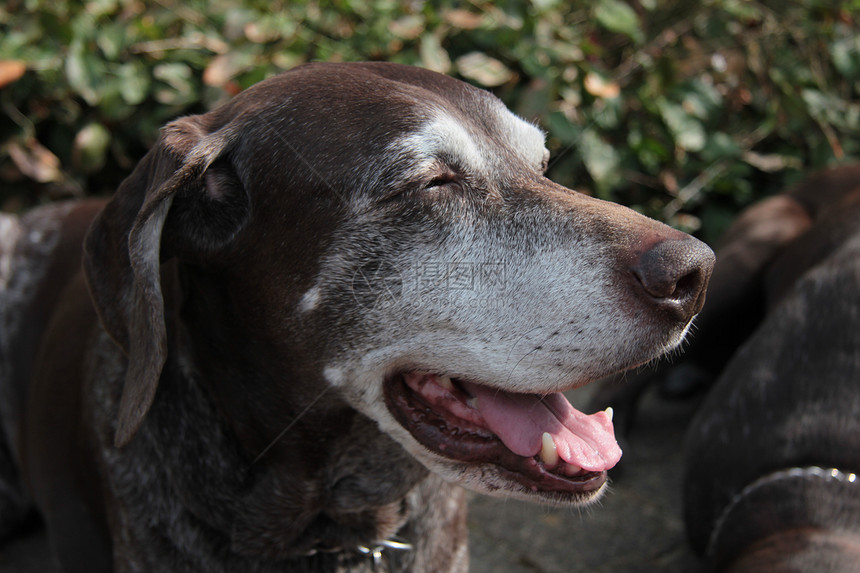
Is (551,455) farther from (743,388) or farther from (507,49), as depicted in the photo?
(507,49)

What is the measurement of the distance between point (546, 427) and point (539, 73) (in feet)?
10.0

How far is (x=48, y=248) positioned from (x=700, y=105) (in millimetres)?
3837

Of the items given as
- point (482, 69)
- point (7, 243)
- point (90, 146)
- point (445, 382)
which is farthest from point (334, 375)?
point (90, 146)

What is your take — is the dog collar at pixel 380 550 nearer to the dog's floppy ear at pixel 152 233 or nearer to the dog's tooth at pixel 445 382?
the dog's tooth at pixel 445 382

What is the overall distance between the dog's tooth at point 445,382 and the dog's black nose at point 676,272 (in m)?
0.54

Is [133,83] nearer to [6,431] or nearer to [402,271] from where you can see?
[6,431]

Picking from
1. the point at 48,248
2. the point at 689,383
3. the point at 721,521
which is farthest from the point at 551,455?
the point at 689,383

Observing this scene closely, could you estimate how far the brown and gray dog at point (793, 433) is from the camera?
2.42 meters

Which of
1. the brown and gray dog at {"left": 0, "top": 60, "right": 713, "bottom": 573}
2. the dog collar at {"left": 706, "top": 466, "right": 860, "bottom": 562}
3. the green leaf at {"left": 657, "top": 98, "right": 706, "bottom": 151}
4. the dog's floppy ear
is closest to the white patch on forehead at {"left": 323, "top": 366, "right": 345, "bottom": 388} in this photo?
the brown and gray dog at {"left": 0, "top": 60, "right": 713, "bottom": 573}

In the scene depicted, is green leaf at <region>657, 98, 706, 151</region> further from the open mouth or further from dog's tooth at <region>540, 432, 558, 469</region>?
dog's tooth at <region>540, 432, 558, 469</region>

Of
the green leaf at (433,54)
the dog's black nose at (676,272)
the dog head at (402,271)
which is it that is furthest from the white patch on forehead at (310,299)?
the green leaf at (433,54)

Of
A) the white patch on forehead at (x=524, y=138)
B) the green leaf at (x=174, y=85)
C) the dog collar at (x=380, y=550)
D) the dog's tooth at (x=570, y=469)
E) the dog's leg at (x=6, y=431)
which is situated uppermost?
the white patch on forehead at (x=524, y=138)

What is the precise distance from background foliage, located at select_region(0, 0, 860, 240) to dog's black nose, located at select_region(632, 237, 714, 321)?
2.74 metres

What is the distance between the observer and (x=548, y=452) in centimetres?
187
